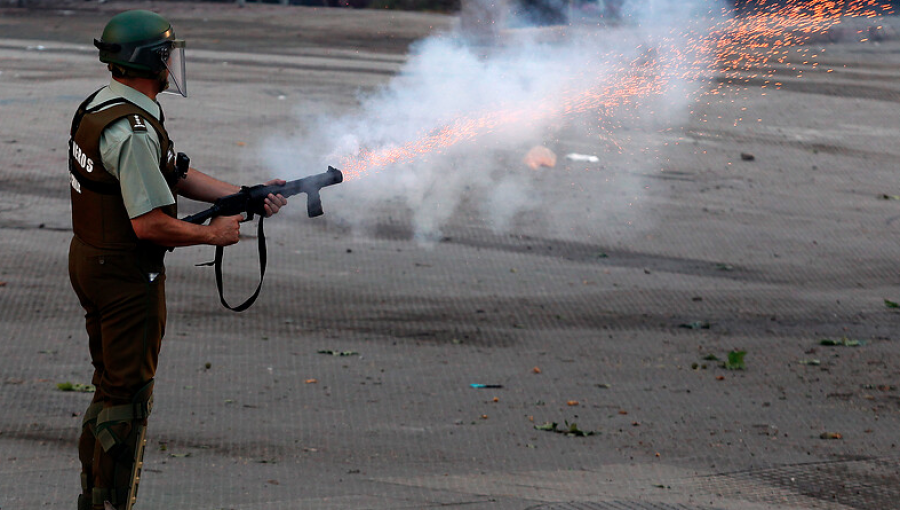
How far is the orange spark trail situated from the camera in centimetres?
1075

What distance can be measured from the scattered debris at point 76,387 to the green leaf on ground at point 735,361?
3.67m

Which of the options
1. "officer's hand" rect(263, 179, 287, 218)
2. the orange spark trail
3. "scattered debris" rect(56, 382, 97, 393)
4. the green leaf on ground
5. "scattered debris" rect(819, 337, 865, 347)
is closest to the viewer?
"officer's hand" rect(263, 179, 287, 218)

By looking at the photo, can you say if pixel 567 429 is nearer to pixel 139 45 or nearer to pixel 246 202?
pixel 246 202

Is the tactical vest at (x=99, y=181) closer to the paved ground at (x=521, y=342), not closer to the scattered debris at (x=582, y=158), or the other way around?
the paved ground at (x=521, y=342)

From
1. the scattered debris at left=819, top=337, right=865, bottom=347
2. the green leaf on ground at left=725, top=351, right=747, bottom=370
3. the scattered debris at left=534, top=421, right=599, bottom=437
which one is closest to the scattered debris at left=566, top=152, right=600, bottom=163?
the scattered debris at left=819, top=337, right=865, bottom=347

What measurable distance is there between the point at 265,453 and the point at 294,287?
115 inches

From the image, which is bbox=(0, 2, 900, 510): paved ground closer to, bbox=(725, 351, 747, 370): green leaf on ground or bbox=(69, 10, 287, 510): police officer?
bbox=(725, 351, 747, 370): green leaf on ground

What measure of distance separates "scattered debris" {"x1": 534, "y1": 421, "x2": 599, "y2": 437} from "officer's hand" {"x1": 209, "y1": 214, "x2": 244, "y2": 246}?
2113mm

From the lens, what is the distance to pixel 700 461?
16.5ft

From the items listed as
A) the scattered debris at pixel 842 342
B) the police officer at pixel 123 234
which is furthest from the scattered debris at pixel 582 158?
the police officer at pixel 123 234

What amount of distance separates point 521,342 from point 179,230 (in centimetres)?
345

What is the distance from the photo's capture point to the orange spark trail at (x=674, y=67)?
35.3ft

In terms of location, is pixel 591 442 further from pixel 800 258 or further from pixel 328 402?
pixel 800 258

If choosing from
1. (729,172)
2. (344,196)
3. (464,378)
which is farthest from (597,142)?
(464,378)
